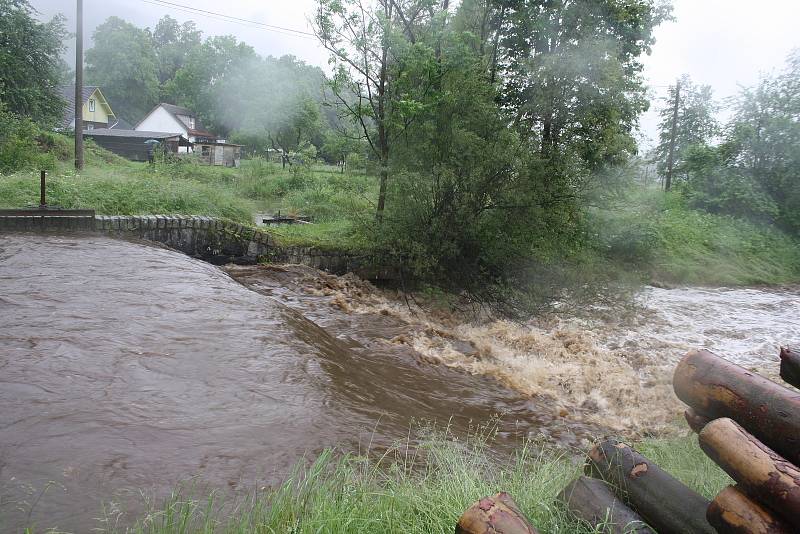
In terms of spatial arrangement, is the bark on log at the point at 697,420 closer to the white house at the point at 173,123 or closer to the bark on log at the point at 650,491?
the bark on log at the point at 650,491

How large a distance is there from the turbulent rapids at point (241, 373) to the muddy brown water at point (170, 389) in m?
0.02

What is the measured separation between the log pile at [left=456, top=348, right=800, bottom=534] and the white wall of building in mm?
56124

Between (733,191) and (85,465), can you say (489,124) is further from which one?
(733,191)

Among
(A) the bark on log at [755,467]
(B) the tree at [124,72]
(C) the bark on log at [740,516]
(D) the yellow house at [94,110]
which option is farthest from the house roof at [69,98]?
(C) the bark on log at [740,516]

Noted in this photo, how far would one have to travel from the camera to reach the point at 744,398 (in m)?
2.74

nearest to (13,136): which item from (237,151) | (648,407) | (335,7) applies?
(335,7)

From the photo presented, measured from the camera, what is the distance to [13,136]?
17172 mm

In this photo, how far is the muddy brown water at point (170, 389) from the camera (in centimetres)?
371

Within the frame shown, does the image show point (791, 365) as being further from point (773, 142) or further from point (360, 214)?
point (773, 142)

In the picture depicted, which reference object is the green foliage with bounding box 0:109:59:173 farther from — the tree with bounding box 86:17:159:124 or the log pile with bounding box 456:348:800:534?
the tree with bounding box 86:17:159:124

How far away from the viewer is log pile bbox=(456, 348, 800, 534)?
2318 millimetres

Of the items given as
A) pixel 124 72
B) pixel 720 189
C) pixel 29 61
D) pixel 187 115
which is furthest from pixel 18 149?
pixel 124 72

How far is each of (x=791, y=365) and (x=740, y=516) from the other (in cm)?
102

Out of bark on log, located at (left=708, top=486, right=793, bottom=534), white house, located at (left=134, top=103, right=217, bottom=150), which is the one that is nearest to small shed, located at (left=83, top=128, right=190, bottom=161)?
white house, located at (left=134, top=103, right=217, bottom=150)
